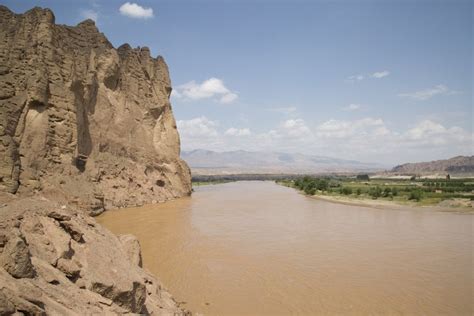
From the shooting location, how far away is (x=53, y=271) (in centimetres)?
660

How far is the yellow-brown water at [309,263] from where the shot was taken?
1158cm

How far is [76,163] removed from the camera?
99.3 feet

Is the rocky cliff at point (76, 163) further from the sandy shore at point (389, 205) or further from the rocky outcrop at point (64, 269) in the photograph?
the sandy shore at point (389, 205)

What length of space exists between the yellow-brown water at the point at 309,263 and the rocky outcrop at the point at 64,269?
3.58 metres

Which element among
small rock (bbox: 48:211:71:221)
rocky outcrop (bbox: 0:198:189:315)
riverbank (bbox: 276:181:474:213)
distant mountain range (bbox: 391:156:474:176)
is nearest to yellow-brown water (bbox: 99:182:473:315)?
rocky outcrop (bbox: 0:198:189:315)

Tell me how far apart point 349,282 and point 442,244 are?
1001cm

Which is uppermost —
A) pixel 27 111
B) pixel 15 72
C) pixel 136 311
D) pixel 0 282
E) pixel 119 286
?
pixel 15 72

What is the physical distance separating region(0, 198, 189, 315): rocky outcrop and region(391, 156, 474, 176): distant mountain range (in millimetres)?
146338

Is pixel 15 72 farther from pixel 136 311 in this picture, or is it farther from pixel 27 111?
pixel 136 311

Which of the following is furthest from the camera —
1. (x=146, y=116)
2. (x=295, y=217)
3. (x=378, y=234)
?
(x=146, y=116)

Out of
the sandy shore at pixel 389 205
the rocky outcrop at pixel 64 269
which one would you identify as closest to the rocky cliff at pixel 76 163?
the rocky outcrop at pixel 64 269

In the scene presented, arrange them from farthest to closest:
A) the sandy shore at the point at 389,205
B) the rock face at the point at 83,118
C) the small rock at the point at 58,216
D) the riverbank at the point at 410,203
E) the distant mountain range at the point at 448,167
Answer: the distant mountain range at the point at 448,167, the riverbank at the point at 410,203, the sandy shore at the point at 389,205, the rock face at the point at 83,118, the small rock at the point at 58,216

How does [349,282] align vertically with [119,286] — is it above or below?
below

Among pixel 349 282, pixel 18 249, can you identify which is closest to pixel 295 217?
pixel 349 282
